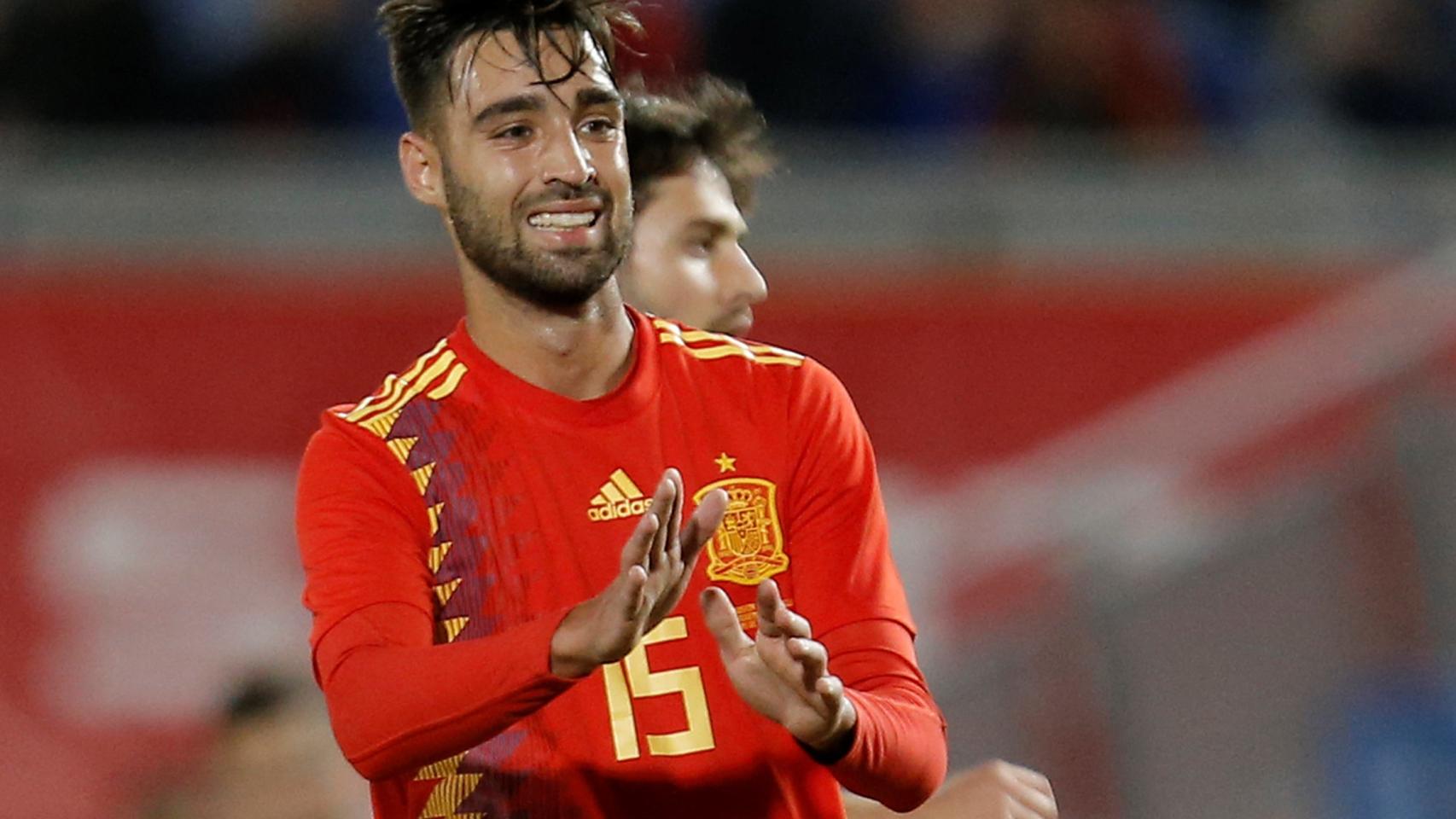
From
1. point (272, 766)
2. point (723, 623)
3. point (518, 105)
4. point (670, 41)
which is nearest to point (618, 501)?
point (723, 623)

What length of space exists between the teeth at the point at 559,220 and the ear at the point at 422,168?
0.65ft

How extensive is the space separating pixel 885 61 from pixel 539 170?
558 cm

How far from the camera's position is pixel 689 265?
438 cm

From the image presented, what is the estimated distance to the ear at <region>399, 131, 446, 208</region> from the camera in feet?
11.0

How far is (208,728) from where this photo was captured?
713cm

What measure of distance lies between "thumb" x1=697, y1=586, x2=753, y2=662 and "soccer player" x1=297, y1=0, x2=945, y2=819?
14 centimetres

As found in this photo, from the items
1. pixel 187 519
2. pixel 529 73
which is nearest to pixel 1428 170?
pixel 187 519

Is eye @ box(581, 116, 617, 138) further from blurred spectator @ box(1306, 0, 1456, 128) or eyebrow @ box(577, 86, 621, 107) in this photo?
blurred spectator @ box(1306, 0, 1456, 128)

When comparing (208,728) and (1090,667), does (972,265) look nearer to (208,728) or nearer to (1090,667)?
(1090,667)

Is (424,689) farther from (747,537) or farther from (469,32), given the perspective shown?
(469,32)

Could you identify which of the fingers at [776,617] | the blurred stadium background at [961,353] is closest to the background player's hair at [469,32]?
the fingers at [776,617]

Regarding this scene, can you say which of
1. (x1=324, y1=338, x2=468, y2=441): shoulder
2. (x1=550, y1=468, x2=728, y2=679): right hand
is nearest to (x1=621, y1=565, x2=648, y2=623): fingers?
(x1=550, y1=468, x2=728, y2=679): right hand

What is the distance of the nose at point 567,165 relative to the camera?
3.19 metres

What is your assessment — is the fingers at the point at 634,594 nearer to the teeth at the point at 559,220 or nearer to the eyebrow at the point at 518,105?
the teeth at the point at 559,220
